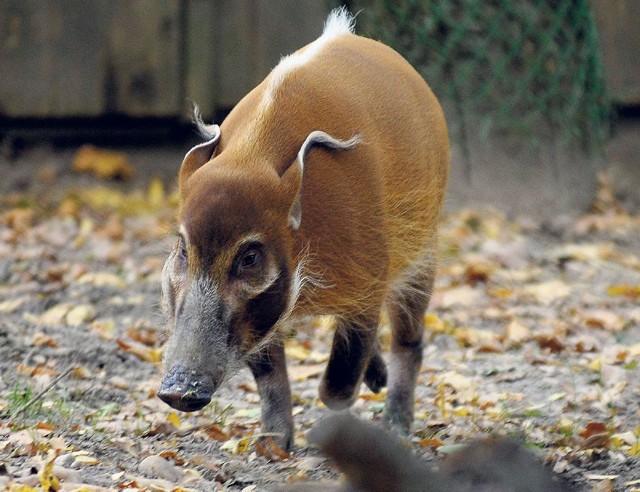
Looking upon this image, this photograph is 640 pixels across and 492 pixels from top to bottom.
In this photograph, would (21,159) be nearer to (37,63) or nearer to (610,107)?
(37,63)

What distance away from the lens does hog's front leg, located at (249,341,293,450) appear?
360 cm

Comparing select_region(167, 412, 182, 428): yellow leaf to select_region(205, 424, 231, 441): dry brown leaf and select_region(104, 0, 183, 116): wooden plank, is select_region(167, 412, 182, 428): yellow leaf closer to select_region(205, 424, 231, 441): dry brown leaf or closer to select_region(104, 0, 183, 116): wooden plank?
select_region(205, 424, 231, 441): dry brown leaf

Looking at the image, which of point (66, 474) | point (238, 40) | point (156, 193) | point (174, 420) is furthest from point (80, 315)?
point (238, 40)

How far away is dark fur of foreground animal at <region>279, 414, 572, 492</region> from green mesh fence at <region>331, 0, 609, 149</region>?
16.0 feet

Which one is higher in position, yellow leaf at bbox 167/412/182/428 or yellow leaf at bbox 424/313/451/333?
yellow leaf at bbox 167/412/182/428

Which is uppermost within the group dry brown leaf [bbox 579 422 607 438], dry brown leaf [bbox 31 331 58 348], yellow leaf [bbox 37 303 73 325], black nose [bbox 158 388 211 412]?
black nose [bbox 158 388 211 412]

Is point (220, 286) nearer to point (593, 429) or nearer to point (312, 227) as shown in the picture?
point (312, 227)

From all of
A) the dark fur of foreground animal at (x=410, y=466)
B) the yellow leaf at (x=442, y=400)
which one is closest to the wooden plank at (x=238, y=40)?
the yellow leaf at (x=442, y=400)

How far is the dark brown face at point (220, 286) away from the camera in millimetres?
3037

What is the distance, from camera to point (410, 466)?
7.89 ft

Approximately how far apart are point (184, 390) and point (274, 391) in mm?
726

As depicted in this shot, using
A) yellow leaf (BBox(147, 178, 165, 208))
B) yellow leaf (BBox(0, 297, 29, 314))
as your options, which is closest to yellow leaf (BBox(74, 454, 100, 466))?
yellow leaf (BBox(0, 297, 29, 314))

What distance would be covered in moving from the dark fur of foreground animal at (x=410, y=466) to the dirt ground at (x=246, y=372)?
46cm

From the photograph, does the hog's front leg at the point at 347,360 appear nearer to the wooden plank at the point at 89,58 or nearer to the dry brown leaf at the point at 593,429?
the dry brown leaf at the point at 593,429
